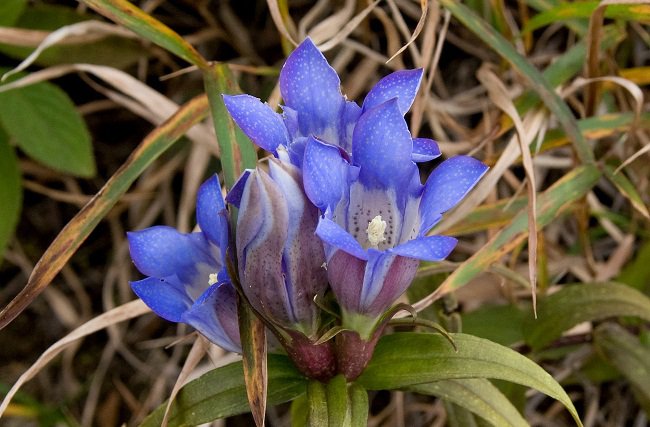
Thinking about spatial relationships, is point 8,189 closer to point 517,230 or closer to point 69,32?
point 69,32

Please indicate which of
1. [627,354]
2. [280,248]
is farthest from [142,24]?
[627,354]

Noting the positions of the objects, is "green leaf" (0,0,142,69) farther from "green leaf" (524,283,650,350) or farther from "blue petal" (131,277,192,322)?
"green leaf" (524,283,650,350)

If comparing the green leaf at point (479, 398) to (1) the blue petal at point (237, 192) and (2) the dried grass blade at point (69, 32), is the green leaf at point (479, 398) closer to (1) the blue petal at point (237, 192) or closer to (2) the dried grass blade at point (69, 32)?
(1) the blue petal at point (237, 192)

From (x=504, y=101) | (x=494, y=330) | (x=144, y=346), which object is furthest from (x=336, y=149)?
(x=144, y=346)

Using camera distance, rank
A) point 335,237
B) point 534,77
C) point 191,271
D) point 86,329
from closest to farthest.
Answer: point 335,237 < point 191,271 < point 86,329 < point 534,77

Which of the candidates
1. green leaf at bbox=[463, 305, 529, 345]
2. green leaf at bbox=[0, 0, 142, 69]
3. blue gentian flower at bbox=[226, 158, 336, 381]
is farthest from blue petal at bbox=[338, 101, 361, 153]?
green leaf at bbox=[0, 0, 142, 69]

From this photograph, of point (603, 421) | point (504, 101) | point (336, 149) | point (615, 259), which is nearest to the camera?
point (336, 149)

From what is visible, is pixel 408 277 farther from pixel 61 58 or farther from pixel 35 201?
pixel 35 201
